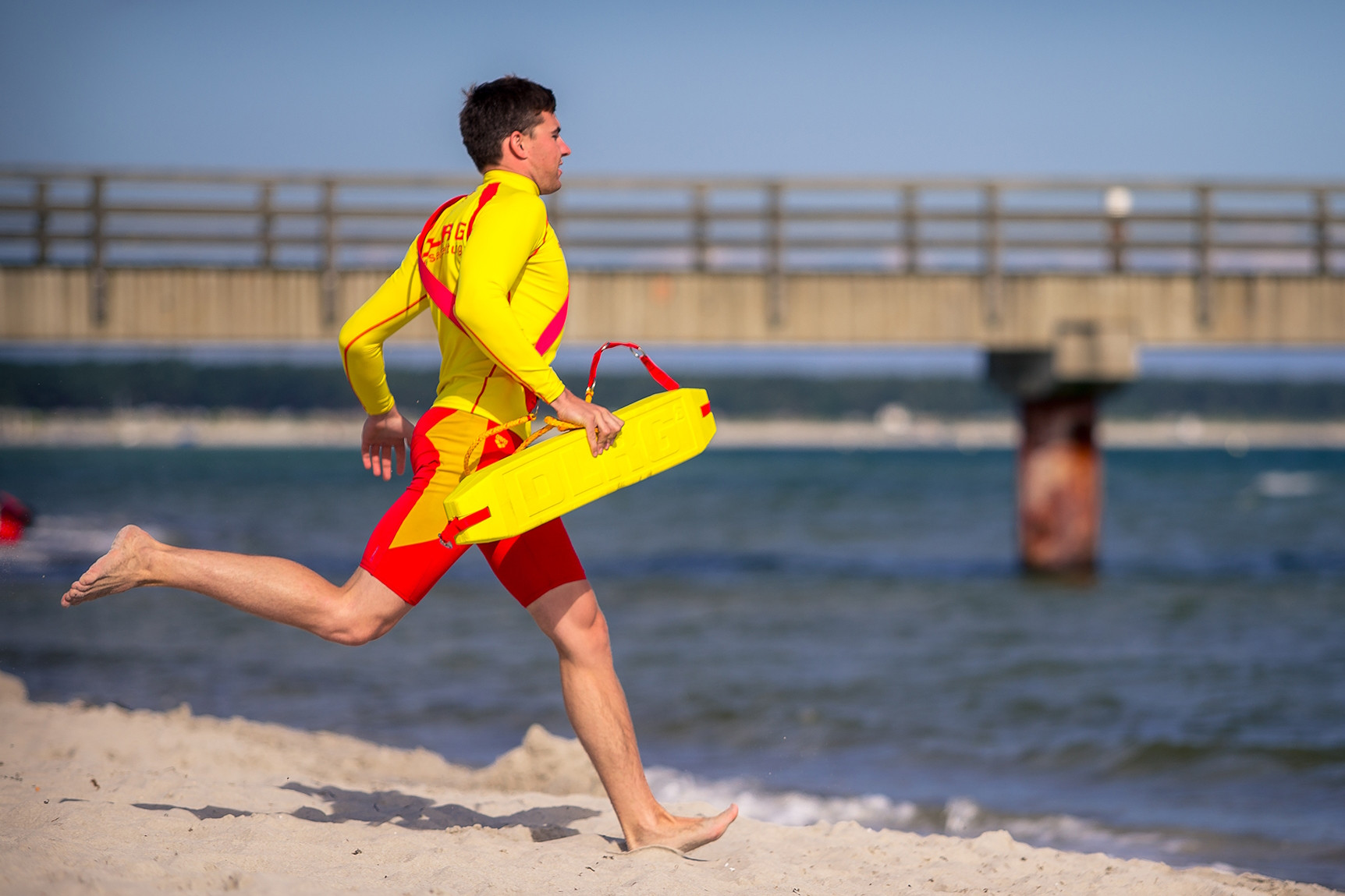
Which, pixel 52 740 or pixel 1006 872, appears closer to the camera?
pixel 1006 872

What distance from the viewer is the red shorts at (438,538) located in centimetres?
311

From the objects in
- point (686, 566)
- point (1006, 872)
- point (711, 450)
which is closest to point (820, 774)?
point (1006, 872)

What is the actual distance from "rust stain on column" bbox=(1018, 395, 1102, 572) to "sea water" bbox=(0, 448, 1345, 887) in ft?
2.32

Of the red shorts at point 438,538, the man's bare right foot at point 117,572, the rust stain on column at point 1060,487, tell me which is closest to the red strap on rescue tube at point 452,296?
the red shorts at point 438,538

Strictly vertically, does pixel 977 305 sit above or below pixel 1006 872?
above

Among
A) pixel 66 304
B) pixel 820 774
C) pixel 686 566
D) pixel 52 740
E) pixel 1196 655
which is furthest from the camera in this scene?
pixel 686 566

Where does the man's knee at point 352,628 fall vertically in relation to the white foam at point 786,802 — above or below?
above

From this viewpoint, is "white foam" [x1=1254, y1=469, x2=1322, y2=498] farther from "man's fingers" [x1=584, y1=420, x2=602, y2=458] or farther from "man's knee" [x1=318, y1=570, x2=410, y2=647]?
"man's knee" [x1=318, y1=570, x2=410, y2=647]

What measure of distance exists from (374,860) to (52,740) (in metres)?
2.42

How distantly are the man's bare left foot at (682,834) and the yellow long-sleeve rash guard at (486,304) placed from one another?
1.26 metres

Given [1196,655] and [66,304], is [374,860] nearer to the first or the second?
[1196,655]

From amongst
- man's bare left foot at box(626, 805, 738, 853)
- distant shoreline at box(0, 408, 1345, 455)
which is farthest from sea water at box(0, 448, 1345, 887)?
distant shoreline at box(0, 408, 1345, 455)

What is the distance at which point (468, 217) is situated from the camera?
314 centimetres

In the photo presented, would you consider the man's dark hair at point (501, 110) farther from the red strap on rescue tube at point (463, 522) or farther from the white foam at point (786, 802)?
the white foam at point (786, 802)
